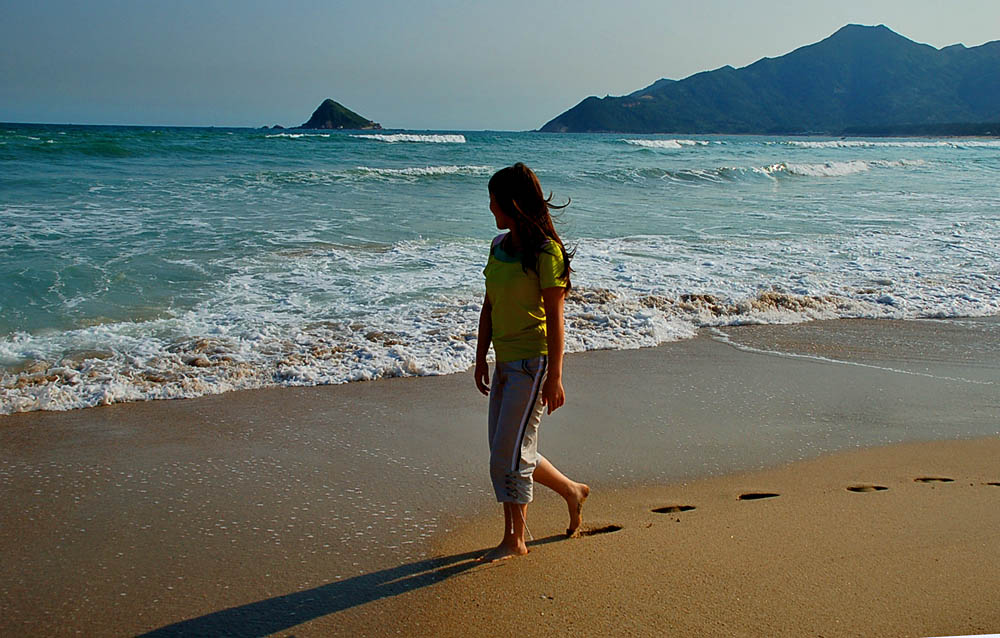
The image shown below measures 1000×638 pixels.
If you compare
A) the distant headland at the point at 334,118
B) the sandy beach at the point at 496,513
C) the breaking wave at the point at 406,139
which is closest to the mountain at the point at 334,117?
the distant headland at the point at 334,118

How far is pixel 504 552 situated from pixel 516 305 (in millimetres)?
1009

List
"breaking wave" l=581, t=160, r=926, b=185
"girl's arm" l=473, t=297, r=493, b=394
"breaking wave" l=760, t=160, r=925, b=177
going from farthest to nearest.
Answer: "breaking wave" l=760, t=160, r=925, b=177
"breaking wave" l=581, t=160, r=926, b=185
"girl's arm" l=473, t=297, r=493, b=394

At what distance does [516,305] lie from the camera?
300cm

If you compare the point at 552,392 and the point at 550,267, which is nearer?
the point at 550,267

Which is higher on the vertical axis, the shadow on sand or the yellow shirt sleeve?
the yellow shirt sleeve

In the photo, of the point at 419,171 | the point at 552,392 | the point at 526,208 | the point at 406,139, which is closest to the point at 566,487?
the point at 552,392

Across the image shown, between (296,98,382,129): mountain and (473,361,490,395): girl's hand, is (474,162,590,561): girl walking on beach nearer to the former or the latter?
(473,361,490,395): girl's hand

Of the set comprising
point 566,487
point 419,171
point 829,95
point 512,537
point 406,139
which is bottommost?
point 512,537

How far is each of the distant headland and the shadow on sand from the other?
4584 inches

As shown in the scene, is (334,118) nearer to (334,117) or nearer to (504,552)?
(334,117)

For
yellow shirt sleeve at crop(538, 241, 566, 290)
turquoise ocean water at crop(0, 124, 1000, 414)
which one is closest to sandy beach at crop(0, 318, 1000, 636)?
turquoise ocean water at crop(0, 124, 1000, 414)

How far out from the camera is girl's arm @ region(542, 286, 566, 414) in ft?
9.59

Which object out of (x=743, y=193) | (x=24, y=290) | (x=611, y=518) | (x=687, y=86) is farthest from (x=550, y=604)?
(x=687, y=86)

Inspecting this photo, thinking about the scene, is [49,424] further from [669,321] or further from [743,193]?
[743,193]
